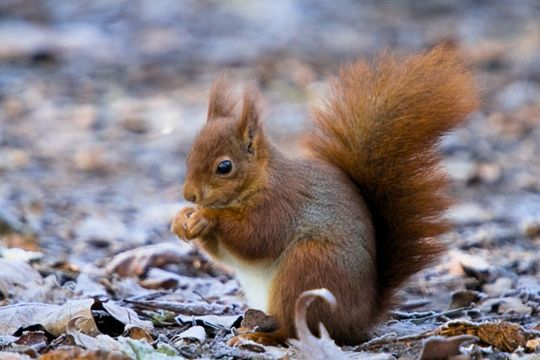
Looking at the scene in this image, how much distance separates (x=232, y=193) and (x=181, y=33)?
654 centimetres

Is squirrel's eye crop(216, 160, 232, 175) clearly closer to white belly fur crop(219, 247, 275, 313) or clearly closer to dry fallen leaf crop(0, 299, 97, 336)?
white belly fur crop(219, 247, 275, 313)

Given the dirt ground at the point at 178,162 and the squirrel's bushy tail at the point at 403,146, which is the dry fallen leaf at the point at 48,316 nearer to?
the dirt ground at the point at 178,162

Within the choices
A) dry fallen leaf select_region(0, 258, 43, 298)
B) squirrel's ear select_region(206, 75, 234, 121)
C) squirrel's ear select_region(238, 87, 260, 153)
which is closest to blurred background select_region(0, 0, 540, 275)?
squirrel's ear select_region(206, 75, 234, 121)

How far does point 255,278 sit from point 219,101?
22.5 inches

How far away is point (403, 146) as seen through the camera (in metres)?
2.86

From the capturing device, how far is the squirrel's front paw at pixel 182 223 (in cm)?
280

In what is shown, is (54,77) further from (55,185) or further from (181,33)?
(55,185)

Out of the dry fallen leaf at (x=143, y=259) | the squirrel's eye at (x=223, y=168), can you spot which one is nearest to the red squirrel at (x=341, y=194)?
the squirrel's eye at (x=223, y=168)

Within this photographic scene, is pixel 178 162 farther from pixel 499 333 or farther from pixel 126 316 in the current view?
pixel 499 333

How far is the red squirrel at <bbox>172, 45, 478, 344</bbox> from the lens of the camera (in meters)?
2.70

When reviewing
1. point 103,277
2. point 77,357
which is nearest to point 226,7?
point 103,277

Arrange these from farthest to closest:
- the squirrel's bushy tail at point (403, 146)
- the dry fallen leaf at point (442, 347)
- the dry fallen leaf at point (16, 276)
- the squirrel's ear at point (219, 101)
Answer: the dry fallen leaf at point (16, 276) < the squirrel's ear at point (219, 101) < the squirrel's bushy tail at point (403, 146) < the dry fallen leaf at point (442, 347)

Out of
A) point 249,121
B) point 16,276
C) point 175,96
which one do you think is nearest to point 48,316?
point 16,276

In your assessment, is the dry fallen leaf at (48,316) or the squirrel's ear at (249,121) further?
the squirrel's ear at (249,121)
